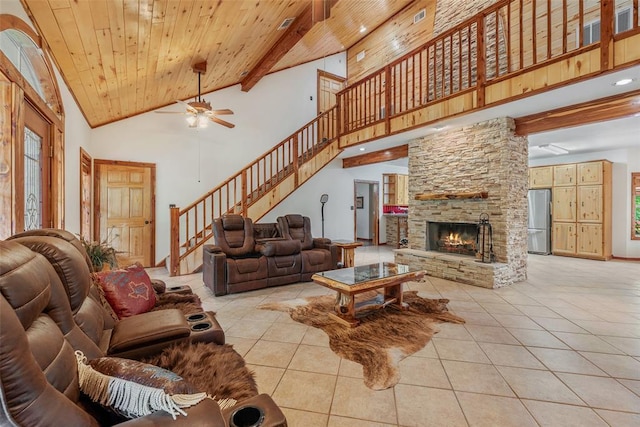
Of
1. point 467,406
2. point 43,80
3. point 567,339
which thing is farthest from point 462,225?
point 43,80

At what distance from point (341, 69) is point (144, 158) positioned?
237 inches

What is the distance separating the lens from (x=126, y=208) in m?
5.68

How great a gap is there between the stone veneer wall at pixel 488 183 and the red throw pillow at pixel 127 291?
172 inches

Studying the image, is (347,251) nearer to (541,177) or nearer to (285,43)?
(285,43)

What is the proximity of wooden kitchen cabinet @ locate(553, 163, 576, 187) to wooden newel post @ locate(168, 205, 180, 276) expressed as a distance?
852 cm

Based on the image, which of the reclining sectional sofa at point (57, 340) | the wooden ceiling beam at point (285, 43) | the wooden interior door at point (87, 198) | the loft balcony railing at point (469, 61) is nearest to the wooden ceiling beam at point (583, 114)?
the loft balcony railing at point (469, 61)

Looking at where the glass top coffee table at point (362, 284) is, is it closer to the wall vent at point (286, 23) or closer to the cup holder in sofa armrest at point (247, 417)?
the cup holder in sofa armrest at point (247, 417)

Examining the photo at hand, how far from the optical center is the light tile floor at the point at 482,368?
1.76 m

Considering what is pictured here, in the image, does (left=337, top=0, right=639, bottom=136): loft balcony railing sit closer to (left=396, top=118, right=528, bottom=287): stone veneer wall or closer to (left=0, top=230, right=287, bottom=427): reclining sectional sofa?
(left=396, top=118, right=528, bottom=287): stone veneer wall

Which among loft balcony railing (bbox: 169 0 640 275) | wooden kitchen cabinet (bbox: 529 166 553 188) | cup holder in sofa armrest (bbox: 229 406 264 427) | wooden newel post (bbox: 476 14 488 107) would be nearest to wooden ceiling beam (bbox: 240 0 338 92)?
loft balcony railing (bbox: 169 0 640 275)

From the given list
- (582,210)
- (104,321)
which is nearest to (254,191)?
(104,321)

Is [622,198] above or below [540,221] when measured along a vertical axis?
above

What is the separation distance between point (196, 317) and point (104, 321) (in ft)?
1.89

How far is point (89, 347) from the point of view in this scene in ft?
4.45
